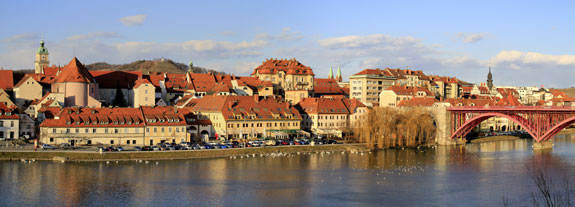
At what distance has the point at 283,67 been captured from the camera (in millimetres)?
105500

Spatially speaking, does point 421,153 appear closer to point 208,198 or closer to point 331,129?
point 331,129

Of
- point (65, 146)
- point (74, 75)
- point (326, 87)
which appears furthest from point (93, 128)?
point (326, 87)

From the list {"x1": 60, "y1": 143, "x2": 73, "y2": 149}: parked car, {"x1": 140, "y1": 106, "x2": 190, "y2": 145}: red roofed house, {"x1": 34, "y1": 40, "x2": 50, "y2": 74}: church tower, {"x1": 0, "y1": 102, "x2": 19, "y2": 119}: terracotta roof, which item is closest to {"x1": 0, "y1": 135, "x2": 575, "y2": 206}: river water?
{"x1": 60, "y1": 143, "x2": 73, "y2": 149}: parked car

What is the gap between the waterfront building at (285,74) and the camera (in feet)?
336

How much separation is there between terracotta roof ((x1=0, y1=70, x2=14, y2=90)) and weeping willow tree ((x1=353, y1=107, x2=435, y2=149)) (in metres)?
40.9

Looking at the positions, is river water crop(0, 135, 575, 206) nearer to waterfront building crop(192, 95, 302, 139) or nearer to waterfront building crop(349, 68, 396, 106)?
waterfront building crop(192, 95, 302, 139)

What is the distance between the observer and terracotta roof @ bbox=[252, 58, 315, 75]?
103625 mm

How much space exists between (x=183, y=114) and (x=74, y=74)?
659 inches

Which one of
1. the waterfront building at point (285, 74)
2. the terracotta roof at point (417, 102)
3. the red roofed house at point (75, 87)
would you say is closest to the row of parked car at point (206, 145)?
the red roofed house at point (75, 87)

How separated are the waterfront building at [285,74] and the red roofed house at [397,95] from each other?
39.1 feet

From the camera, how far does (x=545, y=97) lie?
542 feet

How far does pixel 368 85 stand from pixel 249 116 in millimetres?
40167

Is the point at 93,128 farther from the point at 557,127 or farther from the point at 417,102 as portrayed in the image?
the point at 417,102

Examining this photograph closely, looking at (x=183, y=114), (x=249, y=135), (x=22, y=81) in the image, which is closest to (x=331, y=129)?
(x=249, y=135)
